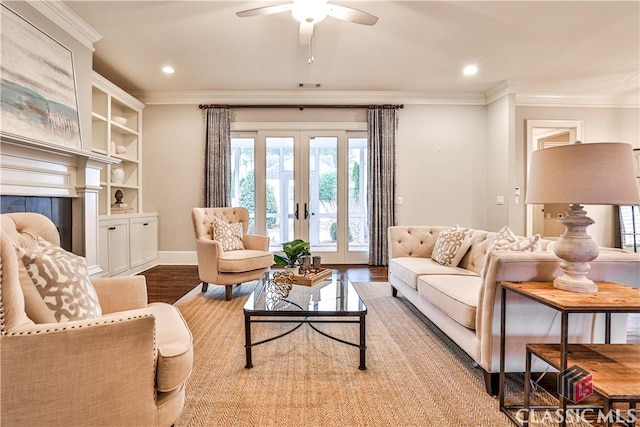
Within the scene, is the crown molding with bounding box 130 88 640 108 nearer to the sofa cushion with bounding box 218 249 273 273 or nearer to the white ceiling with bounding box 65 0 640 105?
the white ceiling with bounding box 65 0 640 105

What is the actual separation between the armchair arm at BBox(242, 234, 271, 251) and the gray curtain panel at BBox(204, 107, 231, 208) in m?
1.31

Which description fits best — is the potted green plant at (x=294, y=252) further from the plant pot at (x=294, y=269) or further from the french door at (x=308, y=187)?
the french door at (x=308, y=187)

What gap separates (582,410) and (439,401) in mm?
672

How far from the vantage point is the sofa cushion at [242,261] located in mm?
3297

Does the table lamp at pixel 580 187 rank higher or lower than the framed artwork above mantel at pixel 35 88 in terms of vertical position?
lower

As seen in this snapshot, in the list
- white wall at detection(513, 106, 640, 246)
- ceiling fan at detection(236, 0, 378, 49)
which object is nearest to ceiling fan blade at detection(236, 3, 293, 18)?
ceiling fan at detection(236, 0, 378, 49)

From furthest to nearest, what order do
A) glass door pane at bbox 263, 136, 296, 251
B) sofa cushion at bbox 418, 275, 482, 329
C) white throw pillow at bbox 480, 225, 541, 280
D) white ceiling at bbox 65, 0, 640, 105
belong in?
1. glass door pane at bbox 263, 136, 296, 251
2. white ceiling at bbox 65, 0, 640, 105
3. white throw pillow at bbox 480, 225, 541, 280
4. sofa cushion at bbox 418, 275, 482, 329

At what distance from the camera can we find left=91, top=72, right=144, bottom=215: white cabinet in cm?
414

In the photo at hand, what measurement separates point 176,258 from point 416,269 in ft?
13.3

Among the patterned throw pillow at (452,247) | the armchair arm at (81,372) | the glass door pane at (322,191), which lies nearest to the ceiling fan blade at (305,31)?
the glass door pane at (322,191)

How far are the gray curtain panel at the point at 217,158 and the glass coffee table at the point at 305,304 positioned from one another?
9.12 feet

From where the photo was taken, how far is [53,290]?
1199 mm

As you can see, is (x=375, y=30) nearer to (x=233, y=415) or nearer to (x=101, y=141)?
(x=233, y=415)

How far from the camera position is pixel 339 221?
524 cm
